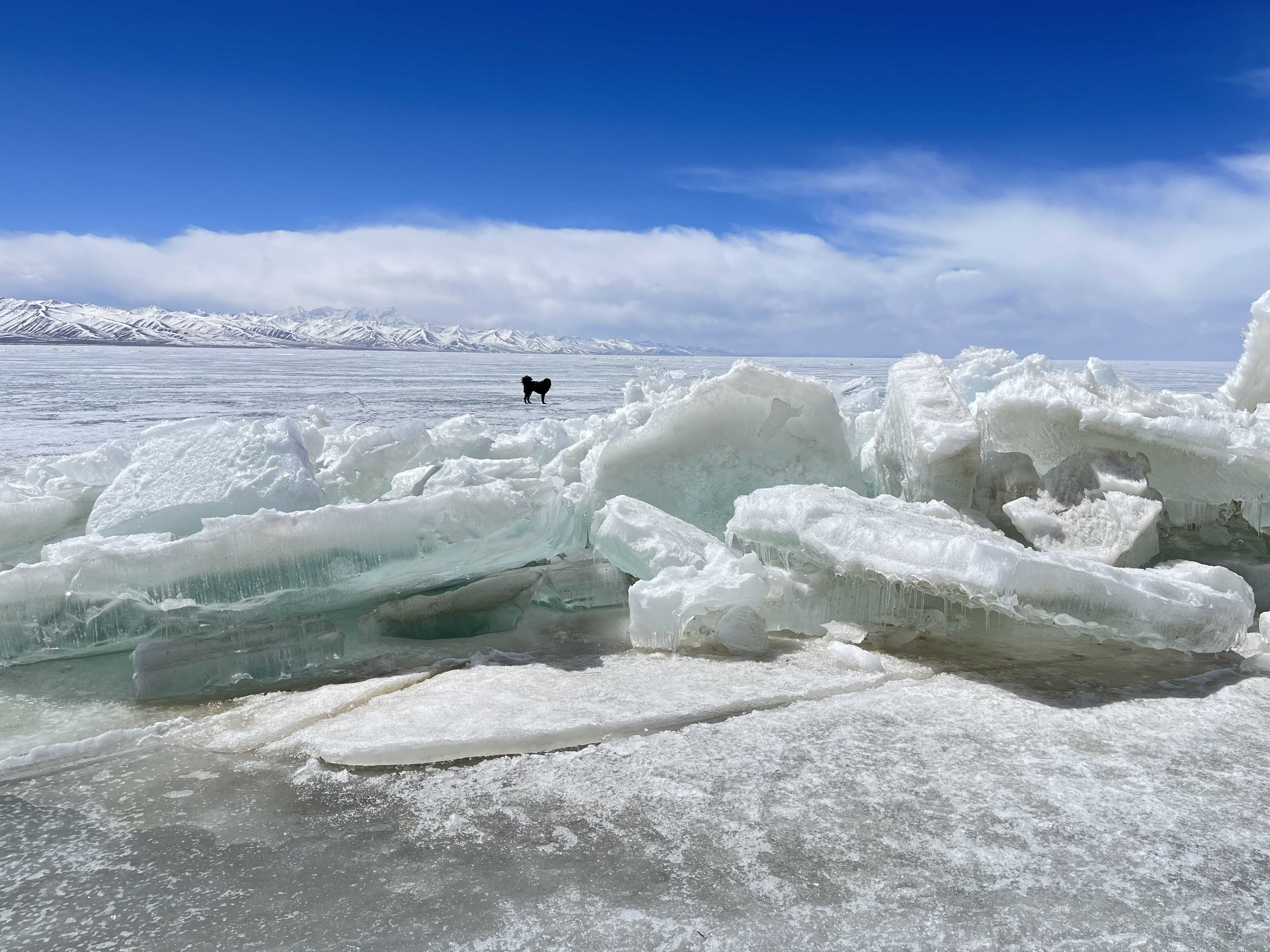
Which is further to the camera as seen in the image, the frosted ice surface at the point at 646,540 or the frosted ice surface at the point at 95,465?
the frosted ice surface at the point at 95,465

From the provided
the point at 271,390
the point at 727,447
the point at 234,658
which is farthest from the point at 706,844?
the point at 271,390

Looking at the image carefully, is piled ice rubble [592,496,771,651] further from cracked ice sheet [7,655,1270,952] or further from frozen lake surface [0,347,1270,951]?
cracked ice sheet [7,655,1270,952]

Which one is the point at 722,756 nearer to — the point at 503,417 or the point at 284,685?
the point at 284,685

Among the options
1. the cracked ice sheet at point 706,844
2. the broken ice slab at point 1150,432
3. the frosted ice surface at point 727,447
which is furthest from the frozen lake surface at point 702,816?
the frosted ice surface at point 727,447

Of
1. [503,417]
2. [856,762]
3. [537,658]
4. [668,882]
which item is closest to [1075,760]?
[856,762]

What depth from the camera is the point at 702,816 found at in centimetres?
181

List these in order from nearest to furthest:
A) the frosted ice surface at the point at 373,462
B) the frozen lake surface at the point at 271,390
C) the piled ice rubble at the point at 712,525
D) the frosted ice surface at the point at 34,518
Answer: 1. the piled ice rubble at the point at 712,525
2. the frosted ice surface at the point at 34,518
3. the frosted ice surface at the point at 373,462
4. the frozen lake surface at the point at 271,390

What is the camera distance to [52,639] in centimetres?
270

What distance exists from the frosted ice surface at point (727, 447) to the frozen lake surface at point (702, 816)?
1.25m

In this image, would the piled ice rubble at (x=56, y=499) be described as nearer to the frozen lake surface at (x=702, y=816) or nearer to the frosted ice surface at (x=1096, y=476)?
the frozen lake surface at (x=702, y=816)

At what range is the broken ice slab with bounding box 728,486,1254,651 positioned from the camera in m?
2.55

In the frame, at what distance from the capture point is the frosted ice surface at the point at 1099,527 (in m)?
3.24

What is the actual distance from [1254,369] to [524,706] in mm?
4329

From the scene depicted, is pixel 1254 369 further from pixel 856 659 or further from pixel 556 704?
pixel 556 704
